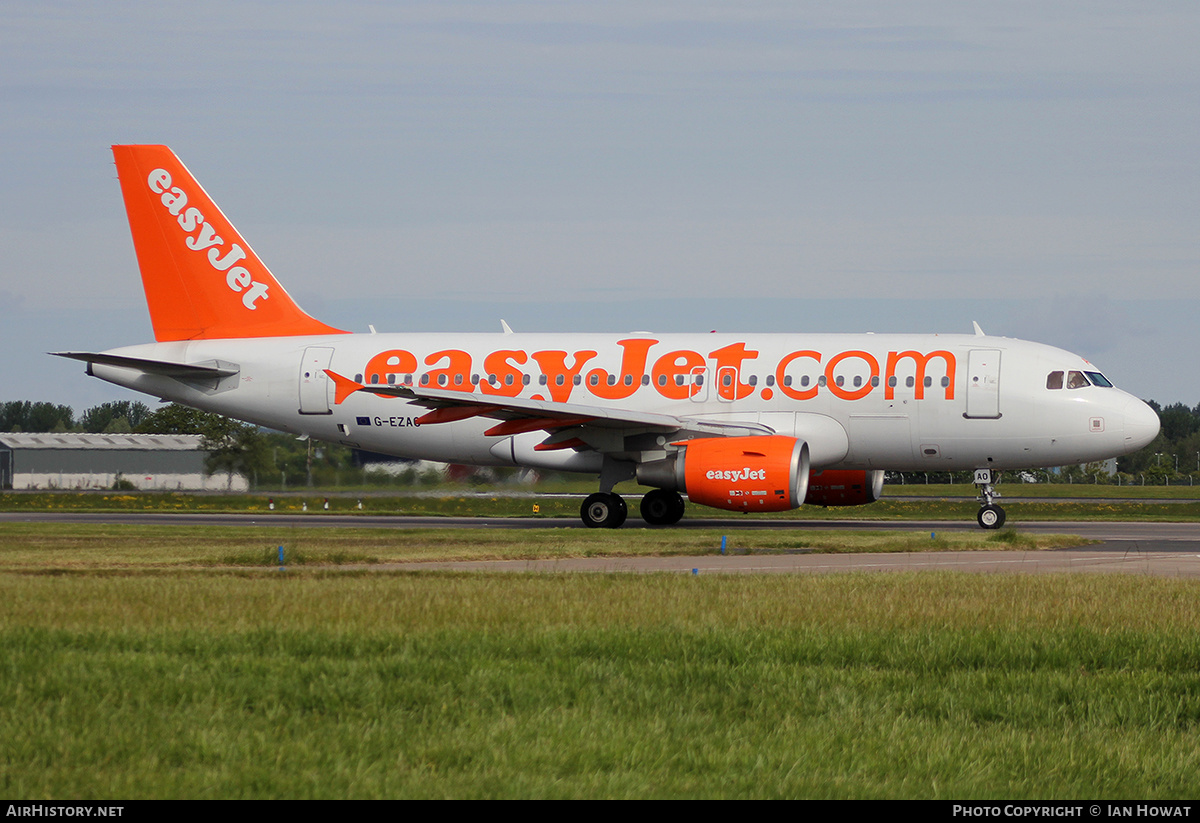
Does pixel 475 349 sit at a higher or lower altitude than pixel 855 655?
higher

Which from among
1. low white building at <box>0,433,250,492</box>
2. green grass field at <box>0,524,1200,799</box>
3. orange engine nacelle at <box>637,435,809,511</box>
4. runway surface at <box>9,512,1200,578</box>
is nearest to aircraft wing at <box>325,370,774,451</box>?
orange engine nacelle at <box>637,435,809,511</box>

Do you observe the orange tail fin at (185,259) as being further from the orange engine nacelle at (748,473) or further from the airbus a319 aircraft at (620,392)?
the orange engine nacelle at (748,473)

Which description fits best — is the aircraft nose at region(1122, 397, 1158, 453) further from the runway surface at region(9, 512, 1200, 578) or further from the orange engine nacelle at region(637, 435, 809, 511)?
the orange engine nacelle at region(637, 435, 809, 511)

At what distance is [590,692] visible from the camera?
27.2ft

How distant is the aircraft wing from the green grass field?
12771mm

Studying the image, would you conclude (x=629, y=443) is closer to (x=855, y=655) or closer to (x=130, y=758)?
→ (x=855, y=655)

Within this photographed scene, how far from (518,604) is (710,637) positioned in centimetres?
261

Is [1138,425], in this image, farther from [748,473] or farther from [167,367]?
[167,367]

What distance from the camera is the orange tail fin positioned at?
32.0 metres

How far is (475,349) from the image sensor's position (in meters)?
30.5

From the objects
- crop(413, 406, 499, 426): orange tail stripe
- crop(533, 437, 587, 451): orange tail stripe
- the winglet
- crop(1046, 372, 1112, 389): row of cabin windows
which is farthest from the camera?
crop(533, 437, 587, 451): orange tail stripe

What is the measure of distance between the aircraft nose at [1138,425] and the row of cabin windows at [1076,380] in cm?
77

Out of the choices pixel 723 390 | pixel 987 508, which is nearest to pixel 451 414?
pixel 723 390
